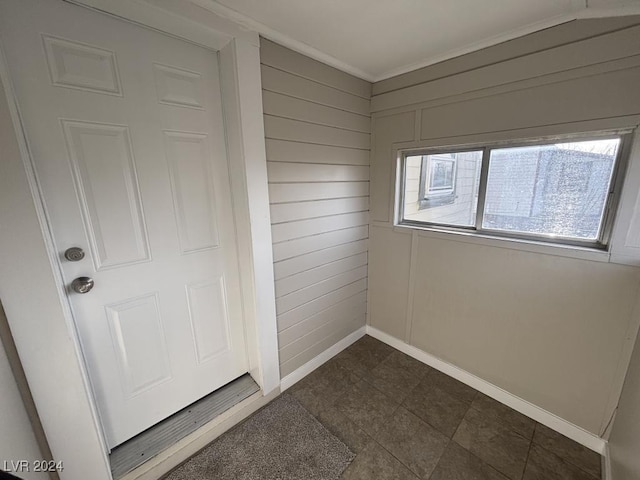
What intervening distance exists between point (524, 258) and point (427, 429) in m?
1.21

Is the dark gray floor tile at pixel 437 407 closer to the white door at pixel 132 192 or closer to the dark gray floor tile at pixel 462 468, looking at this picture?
the dark gray floor tile at pixel 462 468

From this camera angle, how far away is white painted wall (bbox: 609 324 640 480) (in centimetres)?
107

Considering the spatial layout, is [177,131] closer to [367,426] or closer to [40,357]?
[40,357]

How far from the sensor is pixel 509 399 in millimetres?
1715

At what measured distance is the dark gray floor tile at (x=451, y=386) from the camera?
180 centimetres

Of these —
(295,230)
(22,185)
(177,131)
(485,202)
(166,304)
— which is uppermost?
(177,131)

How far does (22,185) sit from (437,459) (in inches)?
89.3

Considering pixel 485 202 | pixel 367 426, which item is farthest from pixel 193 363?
pixel 485 202

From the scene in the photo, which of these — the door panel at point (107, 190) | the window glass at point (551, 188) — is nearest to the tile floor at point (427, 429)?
the window glass at point (551, 188)

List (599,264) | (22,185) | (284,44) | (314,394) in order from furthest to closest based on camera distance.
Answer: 1. (314,394)
2. (284,44)
3. (599,264)
4. (22,185)

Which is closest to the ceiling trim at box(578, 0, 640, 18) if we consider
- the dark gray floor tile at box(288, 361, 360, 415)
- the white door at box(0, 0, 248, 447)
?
the white door at box(0, 0, 248, 447)

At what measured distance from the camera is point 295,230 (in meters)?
1.76

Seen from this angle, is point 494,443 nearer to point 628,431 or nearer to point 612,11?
point 628,431

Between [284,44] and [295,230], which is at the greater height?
[284,44]
